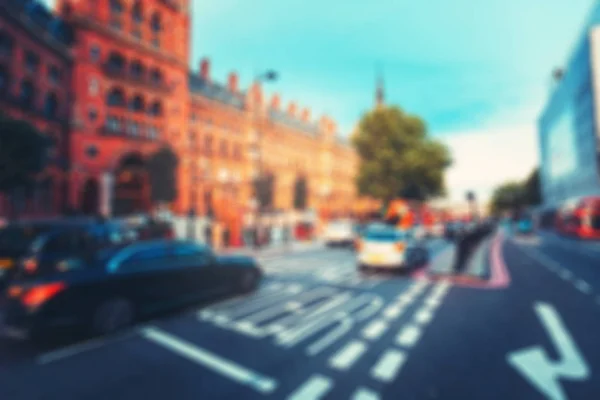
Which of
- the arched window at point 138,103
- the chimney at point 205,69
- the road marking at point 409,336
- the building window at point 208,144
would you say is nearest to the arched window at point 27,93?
the arched window at point 138,103

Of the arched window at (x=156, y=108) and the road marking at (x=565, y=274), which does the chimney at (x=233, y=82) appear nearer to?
the arched window at (x=156, y=108)

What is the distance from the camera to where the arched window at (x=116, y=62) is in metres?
26.9

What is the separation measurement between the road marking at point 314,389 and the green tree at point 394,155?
34366 millimetres

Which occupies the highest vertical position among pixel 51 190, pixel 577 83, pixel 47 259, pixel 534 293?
pixel 577 83

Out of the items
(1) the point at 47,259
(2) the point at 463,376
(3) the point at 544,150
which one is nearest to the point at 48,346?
(1) the point at 47,259

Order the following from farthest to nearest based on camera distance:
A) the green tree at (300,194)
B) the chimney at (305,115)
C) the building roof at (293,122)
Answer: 1. the chimney at (305,115)
2. the building roof at (293,122)
3. the green tree at (300,194)

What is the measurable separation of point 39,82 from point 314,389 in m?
27.3

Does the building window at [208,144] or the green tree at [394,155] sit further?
the green tree at [394,155]

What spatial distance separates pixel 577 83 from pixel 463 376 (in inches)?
2494

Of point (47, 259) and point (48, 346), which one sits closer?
point (48, 346)

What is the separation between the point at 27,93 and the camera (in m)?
21.8

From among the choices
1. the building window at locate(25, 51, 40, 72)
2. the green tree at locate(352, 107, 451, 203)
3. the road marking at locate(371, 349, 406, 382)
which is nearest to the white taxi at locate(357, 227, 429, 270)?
the road marking at locate(371, 349, 406, 382)

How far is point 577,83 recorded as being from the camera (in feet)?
163

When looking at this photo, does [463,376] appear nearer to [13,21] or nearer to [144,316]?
[144,316]
